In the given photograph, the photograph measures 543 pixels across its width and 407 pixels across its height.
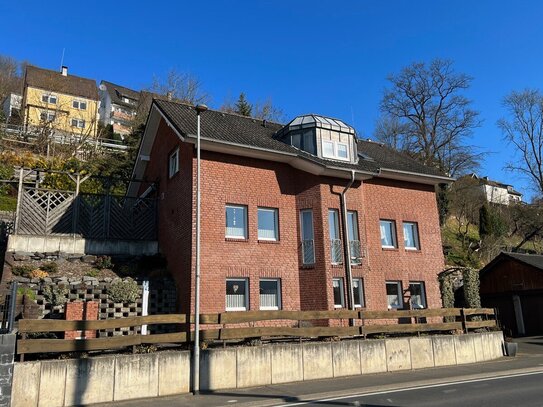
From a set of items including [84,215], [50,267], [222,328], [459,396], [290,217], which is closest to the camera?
[459,396]

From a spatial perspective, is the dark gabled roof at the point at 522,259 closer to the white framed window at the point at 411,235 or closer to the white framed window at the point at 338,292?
the white framed window at the point at 411,235

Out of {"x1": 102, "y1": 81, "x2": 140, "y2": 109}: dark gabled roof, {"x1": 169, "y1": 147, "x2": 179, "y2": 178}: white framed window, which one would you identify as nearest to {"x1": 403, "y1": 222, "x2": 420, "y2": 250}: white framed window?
{"x1": 169, "y1": 147, "x2": 179, "y2": 178}: white framed window

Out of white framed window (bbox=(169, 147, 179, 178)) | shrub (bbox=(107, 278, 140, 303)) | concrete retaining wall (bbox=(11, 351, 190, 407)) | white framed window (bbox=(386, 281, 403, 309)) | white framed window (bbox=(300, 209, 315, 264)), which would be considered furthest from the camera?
white framed window (bbox=(386, 281, 403, 309))

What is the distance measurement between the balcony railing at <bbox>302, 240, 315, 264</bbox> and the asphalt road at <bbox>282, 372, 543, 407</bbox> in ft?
25.1

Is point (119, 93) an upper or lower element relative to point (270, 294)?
upper

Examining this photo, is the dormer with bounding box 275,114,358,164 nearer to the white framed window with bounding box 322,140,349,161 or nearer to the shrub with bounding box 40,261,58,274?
the white framed window with bounding box 322,140,349,161

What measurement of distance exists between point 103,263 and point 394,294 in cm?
1235

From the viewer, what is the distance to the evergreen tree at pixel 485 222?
4694cm

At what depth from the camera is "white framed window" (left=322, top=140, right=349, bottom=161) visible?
2084 centimetres

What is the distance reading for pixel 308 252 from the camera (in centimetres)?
1883

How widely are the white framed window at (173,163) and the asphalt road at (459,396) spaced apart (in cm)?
1233

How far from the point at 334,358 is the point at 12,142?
35.1m

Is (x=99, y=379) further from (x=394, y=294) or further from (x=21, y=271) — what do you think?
(x=394, y=294)

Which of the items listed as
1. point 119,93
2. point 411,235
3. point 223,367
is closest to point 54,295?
point 223,367
